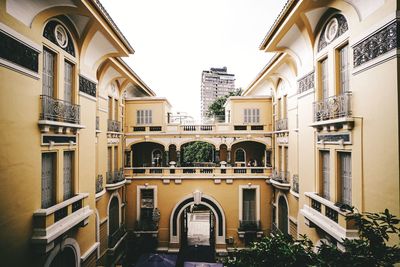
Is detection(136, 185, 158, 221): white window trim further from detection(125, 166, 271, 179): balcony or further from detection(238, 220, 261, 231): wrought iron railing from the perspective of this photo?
detection(238, 220, 261, 231): wrought iron railing

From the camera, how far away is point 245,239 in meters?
17.6

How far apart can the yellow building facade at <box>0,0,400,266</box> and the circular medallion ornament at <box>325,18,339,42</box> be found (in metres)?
0.04

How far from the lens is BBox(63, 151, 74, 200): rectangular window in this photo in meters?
9.34

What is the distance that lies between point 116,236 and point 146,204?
324cm

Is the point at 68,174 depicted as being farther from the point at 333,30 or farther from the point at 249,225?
the point at 249,225

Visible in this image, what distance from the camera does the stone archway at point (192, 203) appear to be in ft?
58.5

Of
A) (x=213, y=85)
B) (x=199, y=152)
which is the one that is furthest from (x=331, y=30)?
(x=213, y=85)

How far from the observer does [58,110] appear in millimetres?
8383

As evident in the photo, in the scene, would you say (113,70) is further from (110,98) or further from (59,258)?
(59,258)

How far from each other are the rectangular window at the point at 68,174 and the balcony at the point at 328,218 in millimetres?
9780

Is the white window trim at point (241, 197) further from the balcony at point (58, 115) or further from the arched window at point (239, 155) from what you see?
the balcony at point (58, 115)

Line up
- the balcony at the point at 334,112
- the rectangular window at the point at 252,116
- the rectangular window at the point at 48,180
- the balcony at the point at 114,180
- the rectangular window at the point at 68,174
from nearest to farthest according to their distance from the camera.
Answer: the balcony at the point at 334,112, the rectangular window at the point at 48,180, the rectangular window at the point at 68,174, the balcony at the point at 114,180, the rectangular window at the point at 252,116

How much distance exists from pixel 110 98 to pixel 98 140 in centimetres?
371

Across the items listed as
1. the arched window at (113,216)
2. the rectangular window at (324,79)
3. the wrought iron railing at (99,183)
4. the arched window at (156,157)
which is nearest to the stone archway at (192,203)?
the arched window at (113,216)
